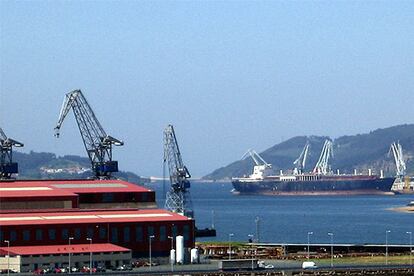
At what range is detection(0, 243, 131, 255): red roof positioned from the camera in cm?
10156

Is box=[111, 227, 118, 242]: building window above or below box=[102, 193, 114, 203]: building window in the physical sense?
below

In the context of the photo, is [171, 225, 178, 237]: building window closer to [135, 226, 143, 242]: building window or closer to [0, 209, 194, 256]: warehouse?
[0, 209, 194, 256]: warehouse

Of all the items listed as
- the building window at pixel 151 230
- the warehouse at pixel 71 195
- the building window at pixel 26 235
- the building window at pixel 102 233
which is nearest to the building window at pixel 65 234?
the building window at pixel 26 235

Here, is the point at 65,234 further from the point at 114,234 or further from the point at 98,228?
the point at 114,234

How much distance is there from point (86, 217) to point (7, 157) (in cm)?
5023

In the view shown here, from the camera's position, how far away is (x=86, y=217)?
365ft

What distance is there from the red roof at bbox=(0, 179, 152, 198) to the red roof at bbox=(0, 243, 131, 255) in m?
11.3

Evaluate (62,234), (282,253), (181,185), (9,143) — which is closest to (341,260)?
(282,253)

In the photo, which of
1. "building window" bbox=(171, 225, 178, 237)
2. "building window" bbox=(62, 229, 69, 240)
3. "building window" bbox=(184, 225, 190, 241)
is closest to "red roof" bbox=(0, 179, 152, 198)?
"building window" bbox=(62, 229, 69, 240)

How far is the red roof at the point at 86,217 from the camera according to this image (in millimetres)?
108312

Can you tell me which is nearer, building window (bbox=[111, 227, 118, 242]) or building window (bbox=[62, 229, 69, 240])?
building window (bbox=[62, 229, 69, 240])

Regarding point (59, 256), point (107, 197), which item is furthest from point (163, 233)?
point (59, 256)

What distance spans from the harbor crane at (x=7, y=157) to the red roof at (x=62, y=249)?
49.1 m

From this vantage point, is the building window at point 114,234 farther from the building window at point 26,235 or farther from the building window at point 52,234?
the building window at point 26,235
